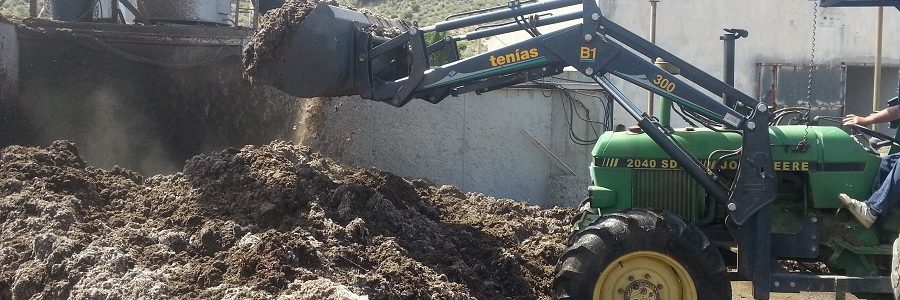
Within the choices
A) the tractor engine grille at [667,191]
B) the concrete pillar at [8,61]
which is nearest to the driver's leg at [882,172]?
the tractor engine grille at [667,191]

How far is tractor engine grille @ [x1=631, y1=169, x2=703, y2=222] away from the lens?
7.05 meters

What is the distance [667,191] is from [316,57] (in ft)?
8.90

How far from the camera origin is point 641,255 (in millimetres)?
6449

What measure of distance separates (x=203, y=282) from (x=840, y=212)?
4311 mm

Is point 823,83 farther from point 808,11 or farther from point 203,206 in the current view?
point 203,206

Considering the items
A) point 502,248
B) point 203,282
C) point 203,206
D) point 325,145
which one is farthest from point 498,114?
point 203,282

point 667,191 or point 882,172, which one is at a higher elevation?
point 882,172

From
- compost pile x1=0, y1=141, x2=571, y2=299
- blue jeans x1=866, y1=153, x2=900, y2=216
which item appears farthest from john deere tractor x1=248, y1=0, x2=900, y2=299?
compost pile x1=0, y1=141, x2=571, y2=299

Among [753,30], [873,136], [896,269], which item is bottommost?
[896,269]

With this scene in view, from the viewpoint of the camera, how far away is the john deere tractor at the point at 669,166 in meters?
6.44

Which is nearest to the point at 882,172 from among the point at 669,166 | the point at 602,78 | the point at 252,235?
the point at 669,166

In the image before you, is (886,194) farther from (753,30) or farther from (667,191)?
(753,30)

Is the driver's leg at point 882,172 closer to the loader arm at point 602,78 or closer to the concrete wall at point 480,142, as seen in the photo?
the loader arm at point 602,78

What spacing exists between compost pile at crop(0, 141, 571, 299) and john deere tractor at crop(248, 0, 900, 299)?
32.5 inches
